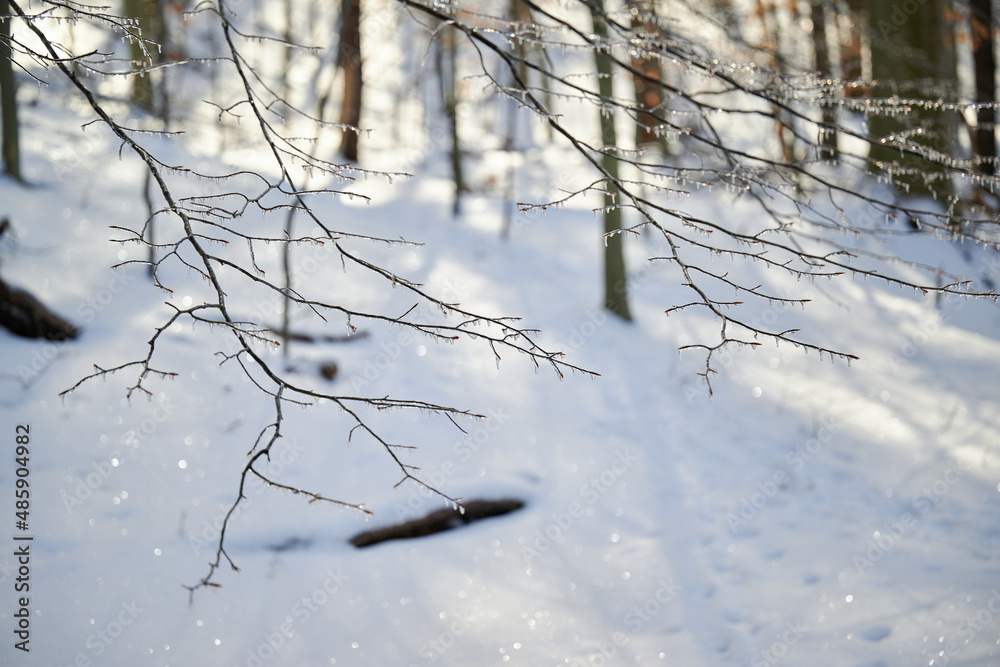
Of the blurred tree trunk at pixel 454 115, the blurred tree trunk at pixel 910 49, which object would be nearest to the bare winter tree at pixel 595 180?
the blurred tree trunk at pixel 454 115

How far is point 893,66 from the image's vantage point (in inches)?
378

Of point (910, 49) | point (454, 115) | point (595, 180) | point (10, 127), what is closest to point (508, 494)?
point (595, 180)

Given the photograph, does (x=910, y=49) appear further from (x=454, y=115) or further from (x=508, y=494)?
(x=508, y=494)

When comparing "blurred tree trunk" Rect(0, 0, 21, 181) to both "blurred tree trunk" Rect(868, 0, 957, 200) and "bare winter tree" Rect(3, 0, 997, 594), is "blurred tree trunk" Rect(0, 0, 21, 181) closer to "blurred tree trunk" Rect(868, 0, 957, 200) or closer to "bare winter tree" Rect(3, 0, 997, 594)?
"bare winter tree" Rect(3, 0, 997, 594)

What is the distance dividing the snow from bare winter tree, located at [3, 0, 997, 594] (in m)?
0.25

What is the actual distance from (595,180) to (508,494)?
2609mm

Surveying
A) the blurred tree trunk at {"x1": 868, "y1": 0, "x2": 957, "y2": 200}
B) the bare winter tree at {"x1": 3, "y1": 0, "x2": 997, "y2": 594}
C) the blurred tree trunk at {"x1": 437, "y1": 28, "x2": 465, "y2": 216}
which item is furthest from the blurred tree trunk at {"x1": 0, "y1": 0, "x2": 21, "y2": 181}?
the blurred tree trunk at {"x1": 868, "y1": 0, "x2": 957, "y2": 200}

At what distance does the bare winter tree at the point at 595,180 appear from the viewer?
76.0 inches

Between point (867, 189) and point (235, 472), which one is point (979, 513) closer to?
point (235, 472)

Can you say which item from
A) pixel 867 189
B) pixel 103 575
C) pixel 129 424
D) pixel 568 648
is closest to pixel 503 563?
pixel 568 648

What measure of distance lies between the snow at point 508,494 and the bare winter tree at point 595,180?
25 cm

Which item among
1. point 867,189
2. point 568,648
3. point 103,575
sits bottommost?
point 568,648

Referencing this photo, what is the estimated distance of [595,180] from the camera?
4855mm

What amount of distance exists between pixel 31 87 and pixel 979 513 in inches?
620
